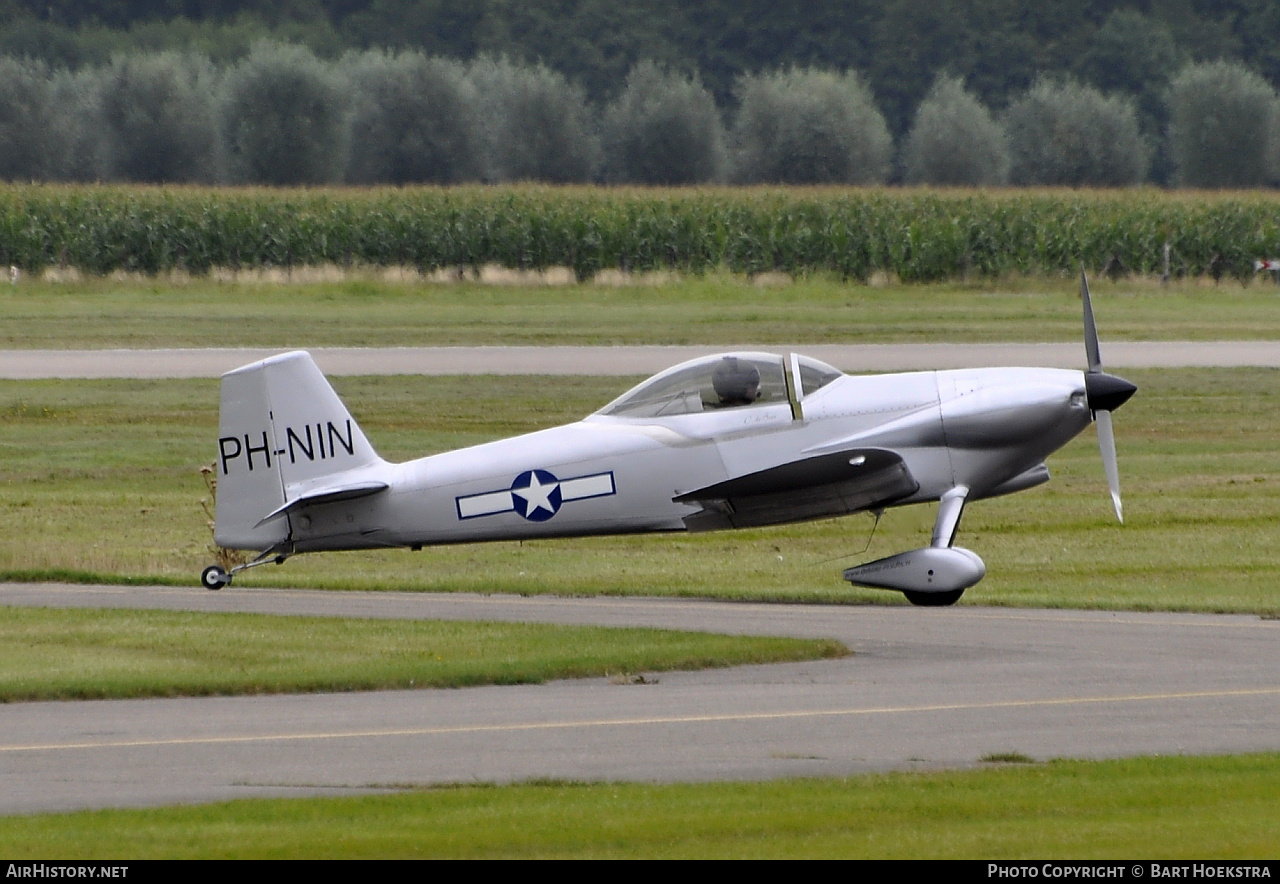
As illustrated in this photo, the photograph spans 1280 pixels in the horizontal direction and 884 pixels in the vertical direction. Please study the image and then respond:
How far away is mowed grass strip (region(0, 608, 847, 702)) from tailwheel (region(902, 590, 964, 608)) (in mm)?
1935

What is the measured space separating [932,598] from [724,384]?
236 centimetres

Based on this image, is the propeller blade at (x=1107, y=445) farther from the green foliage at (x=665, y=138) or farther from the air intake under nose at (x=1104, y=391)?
the green foliage at (x=665, y=138)

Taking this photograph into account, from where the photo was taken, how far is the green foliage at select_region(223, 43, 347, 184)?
82188 millimetres

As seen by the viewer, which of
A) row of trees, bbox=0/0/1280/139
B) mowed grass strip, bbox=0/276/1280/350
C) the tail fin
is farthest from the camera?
row of trees, bbox=0/0/1280/139

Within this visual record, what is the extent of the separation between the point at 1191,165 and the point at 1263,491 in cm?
7490

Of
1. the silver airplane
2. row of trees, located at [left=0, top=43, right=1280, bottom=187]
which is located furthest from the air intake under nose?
row of trees, located at [left=0, top=43, right=1280, bottom=187]

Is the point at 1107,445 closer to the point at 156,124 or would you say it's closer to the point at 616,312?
the point at 616,312

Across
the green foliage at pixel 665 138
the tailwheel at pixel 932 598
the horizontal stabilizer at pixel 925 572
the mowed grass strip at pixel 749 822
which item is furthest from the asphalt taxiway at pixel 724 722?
the green foliage at pixel 665 138

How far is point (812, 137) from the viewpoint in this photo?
84875mm

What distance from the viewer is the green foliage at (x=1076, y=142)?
9038 centimetres

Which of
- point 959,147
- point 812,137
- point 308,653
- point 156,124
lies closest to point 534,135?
point 812,137

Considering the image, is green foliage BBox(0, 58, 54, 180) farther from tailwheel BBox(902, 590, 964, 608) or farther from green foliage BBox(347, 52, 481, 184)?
tailwheel BBox(902, 590, 964, 608)

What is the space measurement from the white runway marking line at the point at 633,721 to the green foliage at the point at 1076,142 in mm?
82196

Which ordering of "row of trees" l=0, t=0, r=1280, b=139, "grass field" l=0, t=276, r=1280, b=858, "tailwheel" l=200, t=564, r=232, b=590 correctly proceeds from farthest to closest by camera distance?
"row of trees" l=0, t=0, r=1280, b=139 < "tailwheel" l=200, t=564, r=232, b=590 < "grass field" l=0, t=276, r=1280, b=858
